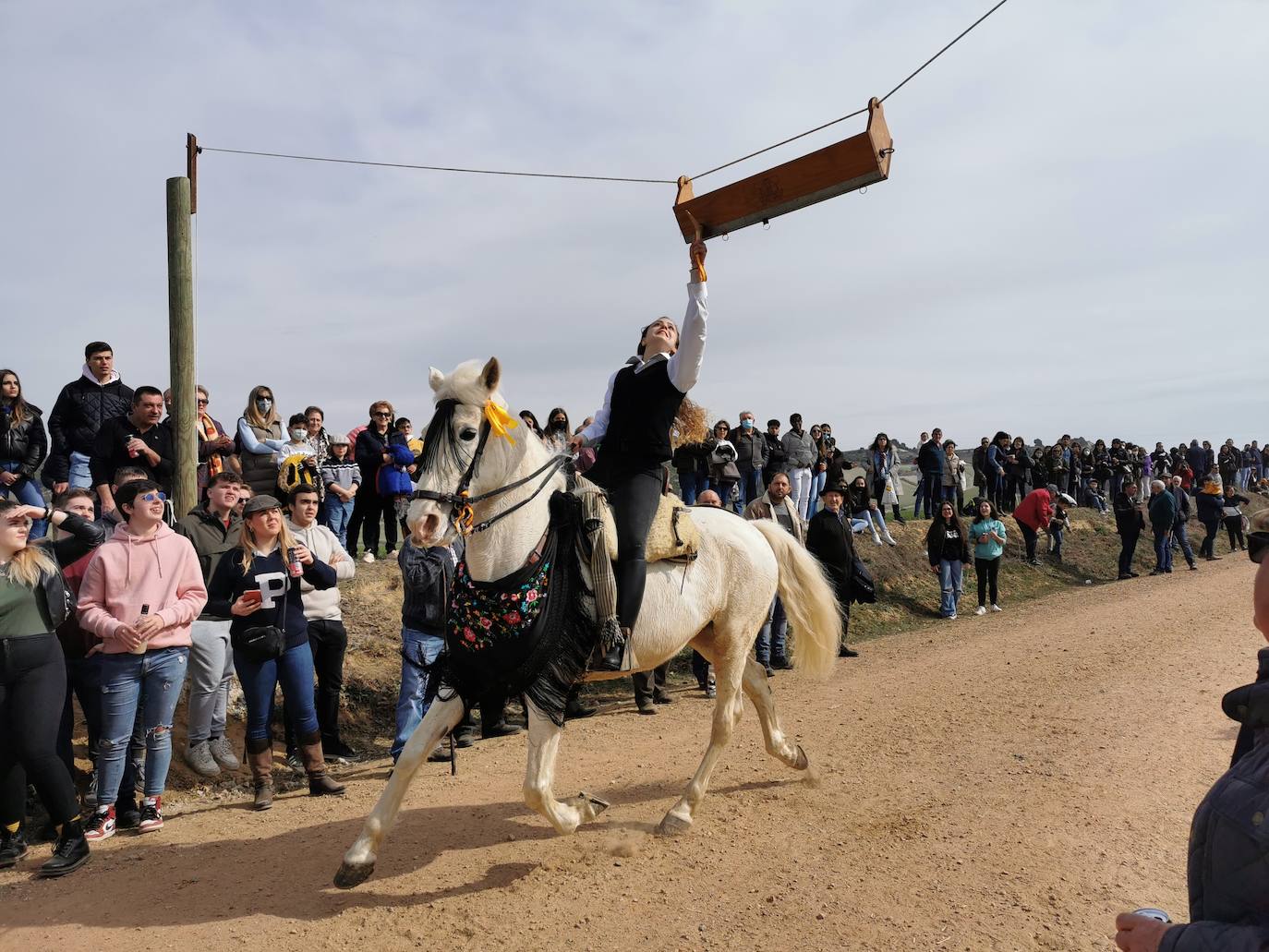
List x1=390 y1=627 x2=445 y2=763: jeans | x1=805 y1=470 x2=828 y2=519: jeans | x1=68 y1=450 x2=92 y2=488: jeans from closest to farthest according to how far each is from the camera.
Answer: x1=390 y1=627 x2=445 y2=763: jeans
x1=68 y1=450 x2=92 y2=488: jeans
x1=805 y1=470 x2=828 y2=519: jeans

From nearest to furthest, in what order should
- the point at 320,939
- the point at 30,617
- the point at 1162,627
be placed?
1. the point at 320,939
2. the point at 30,617
3. the point at 1162,627

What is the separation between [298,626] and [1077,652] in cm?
850

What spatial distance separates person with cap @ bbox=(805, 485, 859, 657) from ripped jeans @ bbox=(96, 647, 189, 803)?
26.0ft

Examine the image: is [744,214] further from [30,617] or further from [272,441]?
[272,441]

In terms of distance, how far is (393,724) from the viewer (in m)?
8.58

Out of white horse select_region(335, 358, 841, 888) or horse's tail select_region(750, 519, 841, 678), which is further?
horse's tail select_region(750, 519, 841, 678)

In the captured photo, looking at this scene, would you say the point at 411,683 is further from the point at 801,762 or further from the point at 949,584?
the point at 949,584

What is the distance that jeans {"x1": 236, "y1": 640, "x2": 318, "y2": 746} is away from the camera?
244 inches

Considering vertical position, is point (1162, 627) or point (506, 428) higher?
point (506, 428)

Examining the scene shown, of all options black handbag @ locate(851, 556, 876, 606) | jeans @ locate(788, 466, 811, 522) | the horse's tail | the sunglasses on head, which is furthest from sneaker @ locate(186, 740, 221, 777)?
jeans @ locate(788, 466, 811, 522)

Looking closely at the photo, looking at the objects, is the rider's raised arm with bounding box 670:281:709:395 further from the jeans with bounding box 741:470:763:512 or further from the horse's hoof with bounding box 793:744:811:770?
the jeans with bounding box 741:470:763:512

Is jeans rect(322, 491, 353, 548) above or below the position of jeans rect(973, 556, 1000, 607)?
above

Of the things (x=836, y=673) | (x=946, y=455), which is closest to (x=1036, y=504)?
(x=946, y=455)

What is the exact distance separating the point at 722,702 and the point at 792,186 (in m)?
3.38
